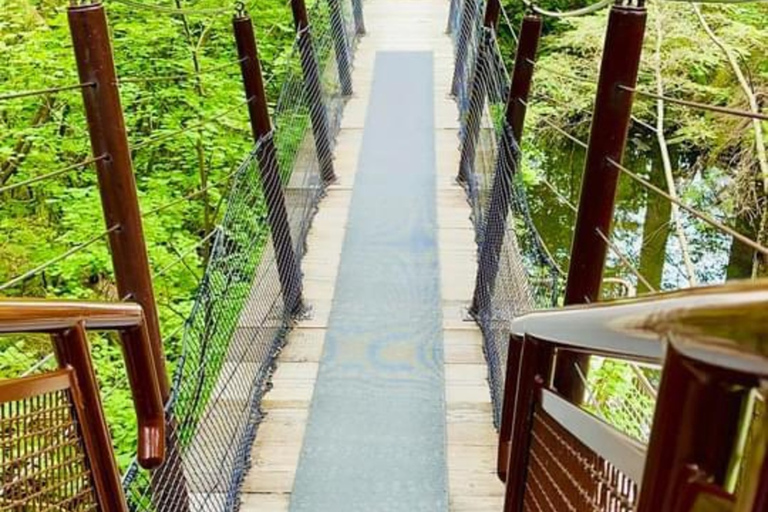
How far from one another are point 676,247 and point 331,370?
6457 mm

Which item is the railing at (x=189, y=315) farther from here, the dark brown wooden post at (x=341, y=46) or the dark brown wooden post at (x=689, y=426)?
the dark brown wooden post at (x=341, y=46)

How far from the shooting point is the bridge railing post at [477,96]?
3.57 m

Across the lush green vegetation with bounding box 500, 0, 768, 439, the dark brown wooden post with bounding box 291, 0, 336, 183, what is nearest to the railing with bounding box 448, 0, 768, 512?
the dark brown wooden post with bounding box 291, 0, 336, 183

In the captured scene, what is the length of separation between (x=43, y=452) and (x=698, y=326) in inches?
27.8

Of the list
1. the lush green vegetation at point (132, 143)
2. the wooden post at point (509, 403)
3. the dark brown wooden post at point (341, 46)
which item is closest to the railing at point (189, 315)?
the wooden post at point (509, 403)

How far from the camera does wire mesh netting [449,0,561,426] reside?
1.99 m

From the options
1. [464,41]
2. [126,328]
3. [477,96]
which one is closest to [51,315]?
[126,328]

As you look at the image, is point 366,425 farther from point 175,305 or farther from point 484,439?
point 175,305

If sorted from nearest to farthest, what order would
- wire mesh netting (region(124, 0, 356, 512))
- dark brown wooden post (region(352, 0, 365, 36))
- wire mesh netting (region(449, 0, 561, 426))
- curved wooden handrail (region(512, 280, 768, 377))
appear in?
curved wooden handrail (region(512, 280, 768, 377)) → wire mesh netting (region(124, 0, 356, 512)) → wire mesh netting (region(449, 0, 561, 426)) → dark brown wooden post (region(352, 0, 365, 36))

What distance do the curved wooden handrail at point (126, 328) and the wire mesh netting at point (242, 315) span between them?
68 millimetres

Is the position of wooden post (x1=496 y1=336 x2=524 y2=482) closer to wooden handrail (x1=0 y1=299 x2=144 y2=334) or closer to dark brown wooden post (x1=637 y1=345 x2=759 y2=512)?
wooden handrail (x1=0 y1=299 x2=144 y2=334)

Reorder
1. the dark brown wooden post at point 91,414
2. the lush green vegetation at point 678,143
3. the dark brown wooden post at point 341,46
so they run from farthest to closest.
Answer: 1. the lush green vegetation at point 678,143
2. the dark brown wooden post at point 341,46
3. the dark brown wooden post at point 91,414

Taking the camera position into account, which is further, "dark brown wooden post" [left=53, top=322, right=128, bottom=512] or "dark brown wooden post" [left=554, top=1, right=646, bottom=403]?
"dark brown wooden post" [left=554, top=1, right=646, bottom=403]

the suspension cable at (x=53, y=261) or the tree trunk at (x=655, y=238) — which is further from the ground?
the suspension cable at (x=53, y=261)
